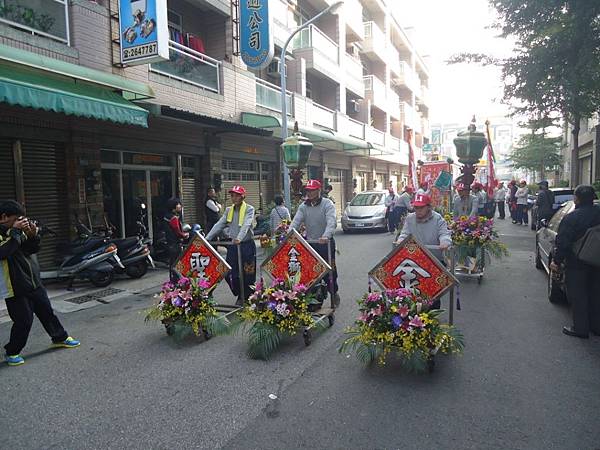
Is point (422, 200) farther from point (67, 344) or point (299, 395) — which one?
point (67, 344)

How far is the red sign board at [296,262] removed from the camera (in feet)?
17.2

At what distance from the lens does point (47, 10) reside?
29.3 feet

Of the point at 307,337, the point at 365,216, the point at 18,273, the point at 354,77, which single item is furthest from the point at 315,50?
the point at 18,273

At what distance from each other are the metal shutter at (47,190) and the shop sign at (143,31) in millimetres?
2615

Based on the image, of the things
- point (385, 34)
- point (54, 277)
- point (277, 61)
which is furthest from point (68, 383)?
point (385, 34)

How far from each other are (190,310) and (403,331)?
2.44 metres

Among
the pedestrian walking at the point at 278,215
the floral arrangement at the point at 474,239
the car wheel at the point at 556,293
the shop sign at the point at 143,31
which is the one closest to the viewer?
the car wheel at the point at 556,293

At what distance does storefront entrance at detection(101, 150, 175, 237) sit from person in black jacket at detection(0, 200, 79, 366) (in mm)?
6149

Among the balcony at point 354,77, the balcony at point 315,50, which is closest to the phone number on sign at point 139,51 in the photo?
the balcony at point 315,50

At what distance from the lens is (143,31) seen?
31.3 feet

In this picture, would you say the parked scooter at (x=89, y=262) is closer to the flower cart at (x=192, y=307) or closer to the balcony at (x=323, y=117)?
the flower cart at (x=192, y=307)

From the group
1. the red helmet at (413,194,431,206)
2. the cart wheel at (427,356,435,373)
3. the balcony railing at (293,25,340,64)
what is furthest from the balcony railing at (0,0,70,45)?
the balcony railing at (293,25,340,64)

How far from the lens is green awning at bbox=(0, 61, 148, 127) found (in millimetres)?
6746

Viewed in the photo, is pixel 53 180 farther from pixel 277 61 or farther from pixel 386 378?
pixel 277 61
